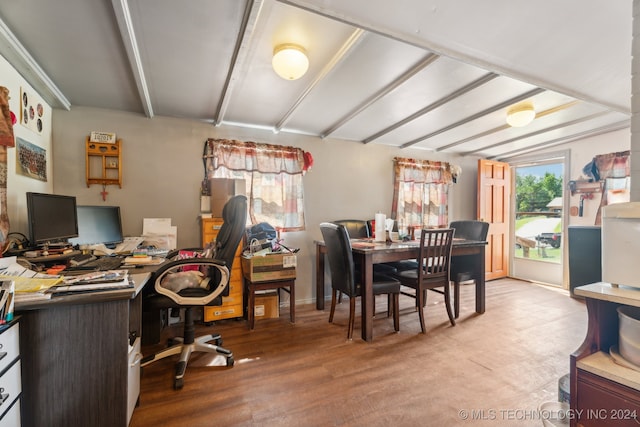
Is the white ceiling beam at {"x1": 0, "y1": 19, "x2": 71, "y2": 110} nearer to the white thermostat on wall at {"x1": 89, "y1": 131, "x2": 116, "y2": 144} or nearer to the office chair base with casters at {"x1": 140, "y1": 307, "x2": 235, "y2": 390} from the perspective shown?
the white thermostat on wall at {"x1": 89, "y1": 131, "x2": 116, "y2": 144}

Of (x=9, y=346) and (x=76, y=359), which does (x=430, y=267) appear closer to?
(x=76, y=359)

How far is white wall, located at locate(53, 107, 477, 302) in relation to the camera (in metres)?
2.50

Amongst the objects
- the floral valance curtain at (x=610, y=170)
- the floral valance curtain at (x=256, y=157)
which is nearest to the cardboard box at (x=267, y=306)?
the floral valance curtain at (x=256, y=157)

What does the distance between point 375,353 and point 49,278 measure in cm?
213

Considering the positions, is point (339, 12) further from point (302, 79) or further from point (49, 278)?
point (49, 278)

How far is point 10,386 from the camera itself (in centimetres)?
102

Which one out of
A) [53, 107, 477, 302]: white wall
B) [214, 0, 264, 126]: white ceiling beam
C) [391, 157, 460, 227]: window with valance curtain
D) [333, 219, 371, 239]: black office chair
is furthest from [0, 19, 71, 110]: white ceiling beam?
[391, 157, 460, 227]: window with valance curtain

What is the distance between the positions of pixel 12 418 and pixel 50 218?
47.9 inches

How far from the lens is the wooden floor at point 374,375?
1.50m

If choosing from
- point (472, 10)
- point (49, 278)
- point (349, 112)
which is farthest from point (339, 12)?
point (49, 278)

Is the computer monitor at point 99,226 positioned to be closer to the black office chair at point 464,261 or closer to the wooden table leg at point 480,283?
the black office chair at point 464,261

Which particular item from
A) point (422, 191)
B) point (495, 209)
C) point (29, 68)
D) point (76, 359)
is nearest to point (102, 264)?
point (76, 359)

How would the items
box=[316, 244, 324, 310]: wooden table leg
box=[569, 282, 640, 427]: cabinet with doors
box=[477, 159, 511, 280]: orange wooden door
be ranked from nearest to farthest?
1. box=[569, 282, 640, 427]: cabinet with doors
2. box=[316, 244, 324, 310]: wooden table leg
3. box=[477, 159, 511, 280]: orange wooden door

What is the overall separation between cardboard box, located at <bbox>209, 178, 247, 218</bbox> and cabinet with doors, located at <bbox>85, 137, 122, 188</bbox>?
88 cm
